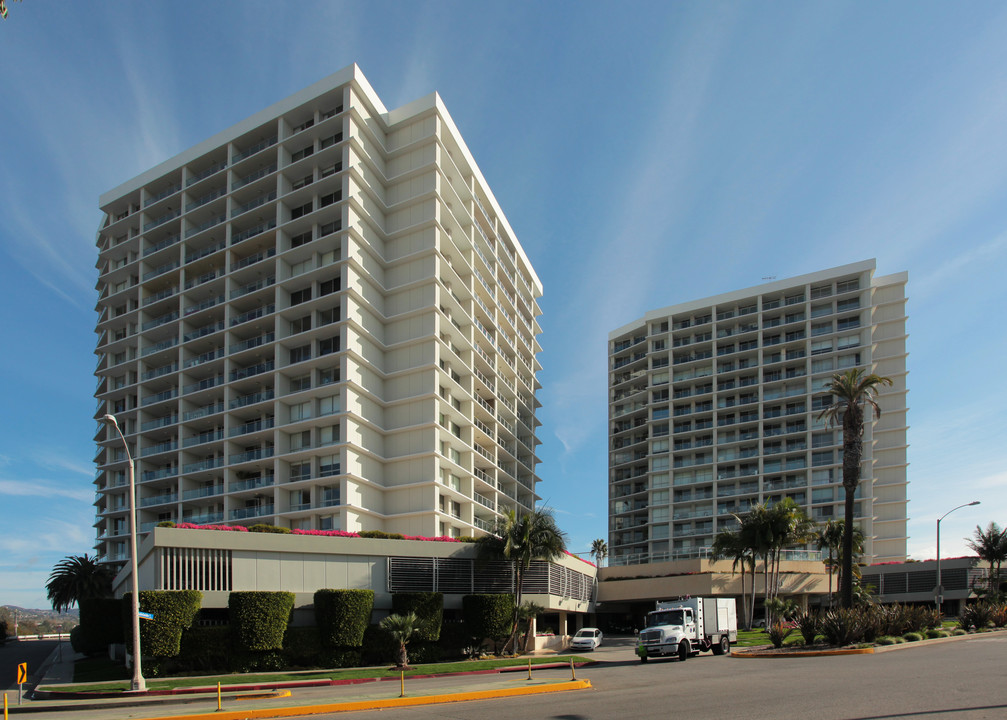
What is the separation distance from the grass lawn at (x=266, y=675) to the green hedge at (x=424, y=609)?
2.23 meters

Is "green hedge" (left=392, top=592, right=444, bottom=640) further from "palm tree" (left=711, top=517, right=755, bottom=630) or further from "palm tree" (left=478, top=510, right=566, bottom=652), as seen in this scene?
"palm tree" (left=711, top=517, right=755, bottom=630)

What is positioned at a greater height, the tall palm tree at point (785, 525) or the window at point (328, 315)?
the window at point (328, 315)

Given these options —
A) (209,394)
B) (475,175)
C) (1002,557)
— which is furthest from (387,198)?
(1002,557)

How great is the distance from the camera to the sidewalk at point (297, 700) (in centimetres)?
2272

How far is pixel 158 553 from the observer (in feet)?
137

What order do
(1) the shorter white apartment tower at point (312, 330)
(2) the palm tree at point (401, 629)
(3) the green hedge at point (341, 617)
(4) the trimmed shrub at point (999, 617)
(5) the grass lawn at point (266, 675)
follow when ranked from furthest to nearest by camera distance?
1. (1) the shorter white apartment tower at point (312, 330)
2. (4) the trimmed shrub at point (999, 617)
3. (3) the green hedge at point (341, 617)
4. (2) the palm tree at point (401, 629)
5. (5) the grass lawn at point (266, 675)

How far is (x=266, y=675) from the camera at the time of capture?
37.6 m

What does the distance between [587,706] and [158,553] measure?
28.8 metres

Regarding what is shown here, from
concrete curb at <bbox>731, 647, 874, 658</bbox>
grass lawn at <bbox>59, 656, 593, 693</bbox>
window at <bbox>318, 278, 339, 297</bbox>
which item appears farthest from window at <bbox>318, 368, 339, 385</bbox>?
concrete curb at <bbox>731, 647, 874, 658</bbox>

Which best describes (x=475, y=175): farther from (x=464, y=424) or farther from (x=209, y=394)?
(x=209, y=394)

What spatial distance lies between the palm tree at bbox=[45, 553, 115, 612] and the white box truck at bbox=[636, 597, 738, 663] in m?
66.4

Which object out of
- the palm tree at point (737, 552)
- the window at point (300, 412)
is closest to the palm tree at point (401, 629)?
the window at point (300, 412)

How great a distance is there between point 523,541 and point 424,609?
26.1 ft

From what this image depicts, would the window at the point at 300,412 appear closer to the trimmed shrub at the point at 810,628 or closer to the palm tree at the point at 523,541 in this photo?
the palm tree at the point at 523,541
